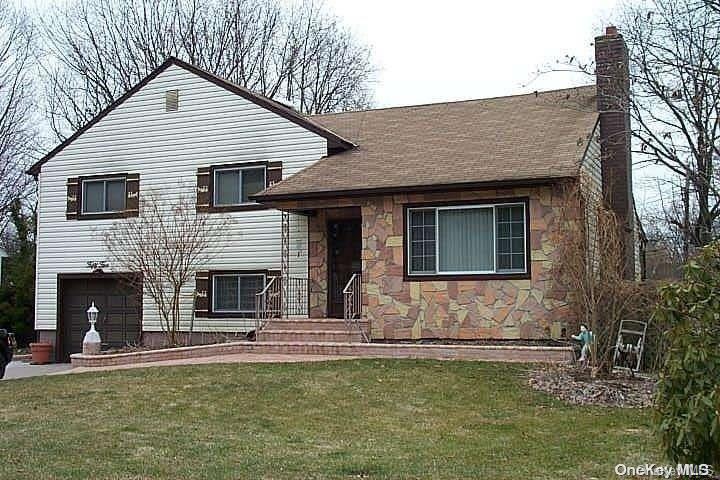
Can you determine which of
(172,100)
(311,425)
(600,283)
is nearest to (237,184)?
(172,100)

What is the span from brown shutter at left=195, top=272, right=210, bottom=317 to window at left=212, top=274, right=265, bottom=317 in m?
0.15

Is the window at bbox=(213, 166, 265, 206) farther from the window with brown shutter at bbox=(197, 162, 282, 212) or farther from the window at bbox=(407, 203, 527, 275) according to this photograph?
the window at bbox=(407, 203, 527, 275)

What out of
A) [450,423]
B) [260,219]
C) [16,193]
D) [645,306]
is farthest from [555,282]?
[16,193]

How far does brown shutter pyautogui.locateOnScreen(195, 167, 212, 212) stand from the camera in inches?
735

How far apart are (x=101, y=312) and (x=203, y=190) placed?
407 cm

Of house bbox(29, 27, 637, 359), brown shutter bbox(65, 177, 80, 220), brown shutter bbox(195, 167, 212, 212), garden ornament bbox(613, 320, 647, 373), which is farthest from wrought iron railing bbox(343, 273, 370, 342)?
brown shutter bbox(65, 177, 80, 220)

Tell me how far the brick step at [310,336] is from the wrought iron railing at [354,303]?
0.48ft

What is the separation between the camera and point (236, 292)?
18.4 m

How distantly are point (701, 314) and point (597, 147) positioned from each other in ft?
40.4

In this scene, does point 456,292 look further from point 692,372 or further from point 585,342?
point 692,372

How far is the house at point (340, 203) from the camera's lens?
14.7 metres

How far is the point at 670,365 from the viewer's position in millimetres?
5391

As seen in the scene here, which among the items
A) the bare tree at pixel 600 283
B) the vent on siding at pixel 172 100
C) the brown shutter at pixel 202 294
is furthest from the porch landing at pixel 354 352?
the vent on siding at pixel 172 100

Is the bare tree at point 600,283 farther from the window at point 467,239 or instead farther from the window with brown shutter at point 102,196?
the window with brown shutter at point 102,196
